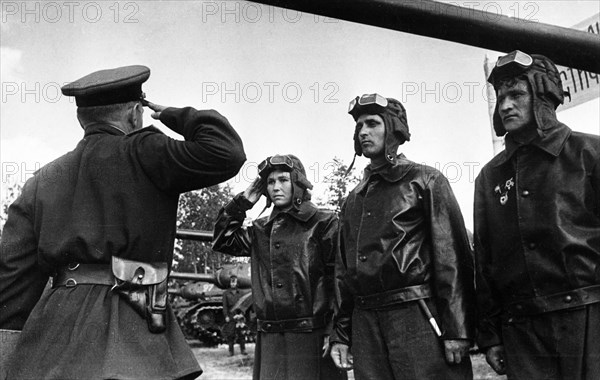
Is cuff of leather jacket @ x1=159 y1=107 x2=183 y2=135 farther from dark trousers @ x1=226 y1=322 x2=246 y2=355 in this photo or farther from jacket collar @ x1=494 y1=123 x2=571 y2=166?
dark trousers @ x1=226 y1=322 x2=246 y2=355

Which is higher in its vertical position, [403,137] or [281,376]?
[403,137]

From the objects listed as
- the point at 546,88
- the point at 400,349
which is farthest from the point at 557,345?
the point at 546,88

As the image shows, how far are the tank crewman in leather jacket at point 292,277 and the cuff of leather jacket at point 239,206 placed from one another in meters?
0.19

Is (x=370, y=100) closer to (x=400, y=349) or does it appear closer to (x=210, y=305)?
(x=400, y=349)

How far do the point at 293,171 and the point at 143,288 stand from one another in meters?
2.98

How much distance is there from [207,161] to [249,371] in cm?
994

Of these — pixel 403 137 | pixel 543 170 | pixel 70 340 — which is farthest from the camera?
pixel 403 137

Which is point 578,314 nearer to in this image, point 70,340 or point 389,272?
point 389,272

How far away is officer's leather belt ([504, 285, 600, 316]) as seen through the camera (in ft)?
10.4

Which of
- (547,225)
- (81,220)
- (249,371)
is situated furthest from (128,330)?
(249,371)

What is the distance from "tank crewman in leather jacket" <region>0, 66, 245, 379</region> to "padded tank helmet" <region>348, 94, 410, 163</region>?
1642 mm

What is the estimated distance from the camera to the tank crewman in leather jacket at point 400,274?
3.85 meters

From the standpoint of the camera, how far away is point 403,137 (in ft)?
15.0

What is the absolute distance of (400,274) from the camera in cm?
398
